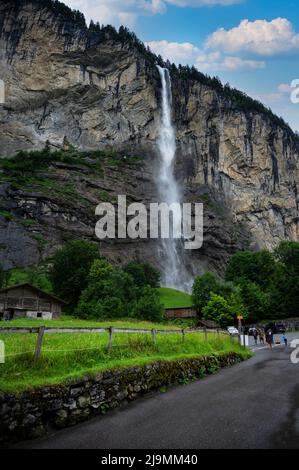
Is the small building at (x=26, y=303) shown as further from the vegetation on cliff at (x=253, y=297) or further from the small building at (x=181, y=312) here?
the vegetation on cliff at (x=253, y=297)

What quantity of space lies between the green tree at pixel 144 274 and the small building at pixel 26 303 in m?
25.3

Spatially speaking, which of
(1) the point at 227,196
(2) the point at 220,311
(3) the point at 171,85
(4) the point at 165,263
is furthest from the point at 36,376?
(3) the point at 171,85

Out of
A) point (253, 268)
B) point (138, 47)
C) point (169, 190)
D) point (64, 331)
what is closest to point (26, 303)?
point (64, 331)

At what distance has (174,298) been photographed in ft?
248

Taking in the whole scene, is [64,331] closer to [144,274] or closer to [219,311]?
[219,311]

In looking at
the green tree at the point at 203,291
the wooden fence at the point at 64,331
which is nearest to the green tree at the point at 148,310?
the green tree at the point at 203,291

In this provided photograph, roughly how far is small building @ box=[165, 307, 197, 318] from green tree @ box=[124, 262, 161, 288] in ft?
22.7

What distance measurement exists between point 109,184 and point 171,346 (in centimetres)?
8020

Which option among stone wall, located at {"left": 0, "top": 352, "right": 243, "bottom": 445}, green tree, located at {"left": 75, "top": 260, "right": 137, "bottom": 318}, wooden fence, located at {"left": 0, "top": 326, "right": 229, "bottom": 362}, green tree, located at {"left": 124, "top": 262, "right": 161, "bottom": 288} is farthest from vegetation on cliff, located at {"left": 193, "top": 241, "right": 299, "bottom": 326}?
stone wall, located at {"left": 0, "top": 352, "right": 243, "bottom": 445}

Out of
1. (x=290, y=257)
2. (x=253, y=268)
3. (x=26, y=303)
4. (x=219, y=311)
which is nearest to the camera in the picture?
(x=26, y=303)

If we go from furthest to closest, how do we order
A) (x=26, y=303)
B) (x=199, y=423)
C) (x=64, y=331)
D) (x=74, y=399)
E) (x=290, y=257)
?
1. (x=290, y=257)
2. (x=26, y=303)
3. (x=64, y=331)
4. (x=74, y=399)
5. (x=199, y=423)

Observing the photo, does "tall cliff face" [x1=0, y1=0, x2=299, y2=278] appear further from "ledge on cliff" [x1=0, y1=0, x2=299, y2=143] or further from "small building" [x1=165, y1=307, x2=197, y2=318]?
"small building" [x1=165, y1=307, x2=197, y2=318]

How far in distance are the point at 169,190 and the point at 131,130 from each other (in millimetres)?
21178

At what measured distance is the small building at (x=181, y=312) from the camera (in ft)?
218
